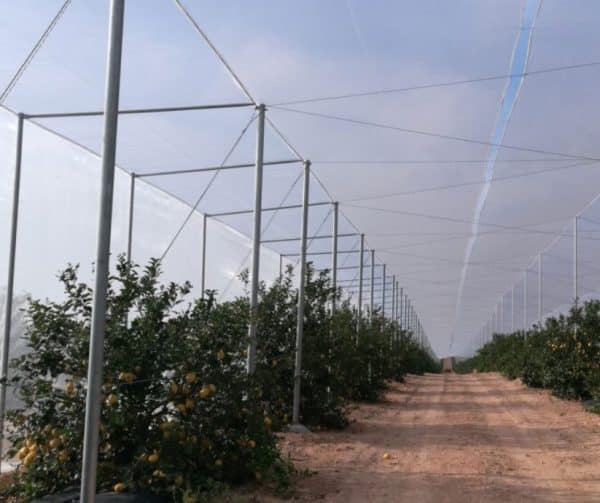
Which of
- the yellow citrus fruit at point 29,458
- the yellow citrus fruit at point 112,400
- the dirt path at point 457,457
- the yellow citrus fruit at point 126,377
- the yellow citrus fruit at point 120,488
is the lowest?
the dirt path at point 457,457

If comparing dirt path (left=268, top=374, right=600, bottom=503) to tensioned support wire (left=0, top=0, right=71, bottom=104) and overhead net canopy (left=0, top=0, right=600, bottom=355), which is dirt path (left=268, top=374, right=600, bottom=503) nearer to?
overhead net canopy (left=0, top=0, right=600, bottom=355)

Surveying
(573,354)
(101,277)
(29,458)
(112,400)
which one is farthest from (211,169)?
(573,354)

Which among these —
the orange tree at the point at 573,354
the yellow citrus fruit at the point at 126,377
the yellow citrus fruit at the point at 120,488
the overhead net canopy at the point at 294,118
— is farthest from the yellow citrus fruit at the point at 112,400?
the orange tree at the point at 573,354

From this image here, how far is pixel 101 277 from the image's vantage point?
4062 mm

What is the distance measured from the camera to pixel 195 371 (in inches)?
215

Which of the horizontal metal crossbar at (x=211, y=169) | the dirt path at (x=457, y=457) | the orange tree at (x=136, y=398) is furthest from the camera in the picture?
the horizontal metal crossbar at (x=211, y=169)

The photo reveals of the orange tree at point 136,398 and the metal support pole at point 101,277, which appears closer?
the metal support pole at point 101,277

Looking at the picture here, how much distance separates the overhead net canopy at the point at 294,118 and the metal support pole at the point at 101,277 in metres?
2.18

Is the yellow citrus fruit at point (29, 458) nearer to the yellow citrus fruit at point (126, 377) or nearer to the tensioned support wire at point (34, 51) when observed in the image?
the yellow citrus fruit at point (126, 377)

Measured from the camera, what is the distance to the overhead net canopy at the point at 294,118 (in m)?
6.80

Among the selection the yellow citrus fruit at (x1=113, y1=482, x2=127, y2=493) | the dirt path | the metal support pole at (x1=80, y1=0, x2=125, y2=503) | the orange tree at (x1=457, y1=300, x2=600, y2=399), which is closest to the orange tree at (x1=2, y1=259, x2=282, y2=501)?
the yellow citrus fruit at (x1=113, y1=482, x2=127, y2=493)

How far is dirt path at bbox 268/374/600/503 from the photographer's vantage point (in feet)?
19.3

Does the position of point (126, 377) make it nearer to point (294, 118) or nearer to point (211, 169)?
point (294, 118)

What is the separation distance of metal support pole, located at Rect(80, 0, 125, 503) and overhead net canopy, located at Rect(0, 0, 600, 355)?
7.16ft
